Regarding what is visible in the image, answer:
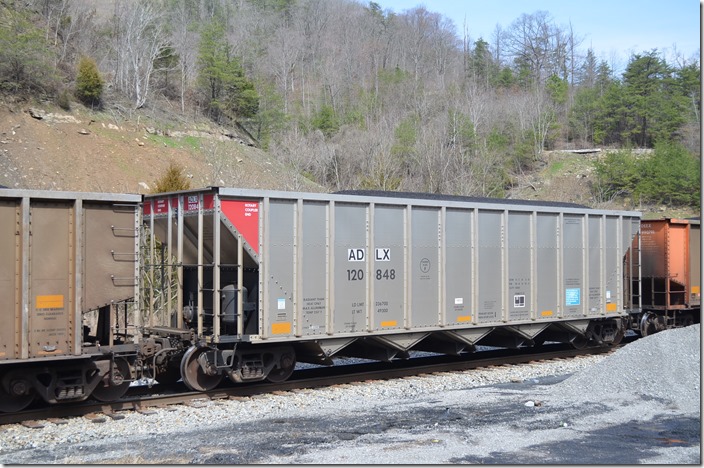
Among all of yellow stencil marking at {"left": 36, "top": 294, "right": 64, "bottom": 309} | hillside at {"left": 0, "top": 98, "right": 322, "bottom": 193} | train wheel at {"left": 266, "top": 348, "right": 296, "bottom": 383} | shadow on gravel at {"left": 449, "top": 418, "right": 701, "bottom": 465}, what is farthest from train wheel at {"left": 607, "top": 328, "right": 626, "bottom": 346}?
hillside at {"left": 0, "top": 98, "right": 322, "bottom": 193}

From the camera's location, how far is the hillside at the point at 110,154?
38.0m

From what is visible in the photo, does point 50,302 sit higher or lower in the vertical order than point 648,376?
higher

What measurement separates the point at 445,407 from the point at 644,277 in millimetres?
12392

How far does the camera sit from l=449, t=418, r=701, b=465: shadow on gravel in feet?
25.6

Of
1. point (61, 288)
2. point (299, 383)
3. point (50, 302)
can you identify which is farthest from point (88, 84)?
point (50, 302)

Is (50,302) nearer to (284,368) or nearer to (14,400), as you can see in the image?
(14,400)

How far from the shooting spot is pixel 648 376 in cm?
1215

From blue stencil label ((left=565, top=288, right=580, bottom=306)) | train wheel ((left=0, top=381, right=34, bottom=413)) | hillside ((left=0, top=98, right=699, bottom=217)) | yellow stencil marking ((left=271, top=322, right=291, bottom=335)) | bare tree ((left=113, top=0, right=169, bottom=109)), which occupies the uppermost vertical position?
bare tree ((left=113, top=0, right=169, bottom=109))

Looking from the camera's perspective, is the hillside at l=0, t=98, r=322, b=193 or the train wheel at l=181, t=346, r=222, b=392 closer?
the train wheel at l=181, t=346, r=222, b=392

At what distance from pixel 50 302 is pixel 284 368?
451cm

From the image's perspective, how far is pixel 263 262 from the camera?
493 inches

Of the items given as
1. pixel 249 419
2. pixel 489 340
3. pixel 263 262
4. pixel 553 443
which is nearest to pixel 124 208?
pixel 263 262

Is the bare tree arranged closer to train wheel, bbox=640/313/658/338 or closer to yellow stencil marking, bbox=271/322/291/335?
train wheel, bbox=640/313/658/338

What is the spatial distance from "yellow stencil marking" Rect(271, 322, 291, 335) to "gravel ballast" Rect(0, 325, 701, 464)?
1091 millimetres
